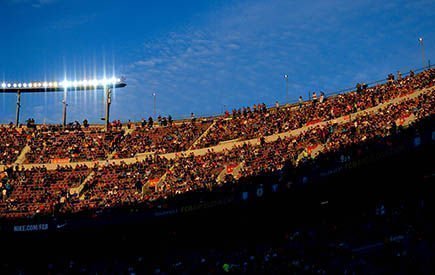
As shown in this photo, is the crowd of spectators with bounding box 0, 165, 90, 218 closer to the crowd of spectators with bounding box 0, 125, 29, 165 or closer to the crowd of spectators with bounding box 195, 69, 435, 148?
the crowd of spectators with bounding box 0, 125, 29, 165

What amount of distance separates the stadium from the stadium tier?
0.52 ft

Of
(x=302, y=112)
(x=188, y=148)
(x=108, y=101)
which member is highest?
(x=108, y=101)

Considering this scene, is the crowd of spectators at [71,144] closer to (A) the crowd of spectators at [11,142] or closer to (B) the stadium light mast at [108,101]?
(A) the crowd of spectators at [11,142]

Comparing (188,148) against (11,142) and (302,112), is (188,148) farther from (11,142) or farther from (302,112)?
(11,142)

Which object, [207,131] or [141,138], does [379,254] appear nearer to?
[207,131]

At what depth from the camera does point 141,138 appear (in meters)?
53.5

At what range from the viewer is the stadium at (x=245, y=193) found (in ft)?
93.7

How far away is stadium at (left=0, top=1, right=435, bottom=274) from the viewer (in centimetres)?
2855

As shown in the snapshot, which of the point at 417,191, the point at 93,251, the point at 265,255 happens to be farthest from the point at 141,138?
the point at 417,191

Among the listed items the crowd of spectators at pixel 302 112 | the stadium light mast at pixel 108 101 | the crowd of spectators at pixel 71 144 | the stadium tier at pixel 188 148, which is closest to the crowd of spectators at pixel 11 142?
the stadium tier at pixel 188 148

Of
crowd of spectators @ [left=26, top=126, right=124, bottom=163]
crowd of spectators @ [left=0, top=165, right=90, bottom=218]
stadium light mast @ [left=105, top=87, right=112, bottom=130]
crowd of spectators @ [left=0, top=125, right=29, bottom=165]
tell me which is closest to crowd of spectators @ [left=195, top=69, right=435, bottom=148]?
crowd of spectators @ [left=26, top=126, right=124, bottom=163]

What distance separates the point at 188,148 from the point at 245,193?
15.8 meters

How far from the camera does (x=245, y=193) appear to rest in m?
34.5

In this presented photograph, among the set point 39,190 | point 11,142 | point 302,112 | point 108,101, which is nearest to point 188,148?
point 302,112
